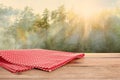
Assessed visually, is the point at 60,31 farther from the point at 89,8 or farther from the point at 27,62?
the point at 27,62

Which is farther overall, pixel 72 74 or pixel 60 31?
pixel 60 31

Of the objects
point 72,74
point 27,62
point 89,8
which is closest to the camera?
point 72,74

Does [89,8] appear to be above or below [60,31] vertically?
above

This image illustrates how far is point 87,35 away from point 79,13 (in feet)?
0.74

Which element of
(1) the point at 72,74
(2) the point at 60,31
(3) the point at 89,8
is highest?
(3) the point at 89,8

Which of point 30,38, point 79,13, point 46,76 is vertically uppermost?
point 79,13

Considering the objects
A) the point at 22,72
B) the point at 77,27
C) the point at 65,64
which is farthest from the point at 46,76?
the point at 77,27

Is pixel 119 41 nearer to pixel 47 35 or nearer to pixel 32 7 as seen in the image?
pixel 47 35

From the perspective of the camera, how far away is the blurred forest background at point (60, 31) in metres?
2.34

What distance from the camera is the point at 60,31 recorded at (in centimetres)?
237

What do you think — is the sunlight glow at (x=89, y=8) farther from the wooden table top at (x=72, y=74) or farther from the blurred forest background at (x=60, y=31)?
the wooden table top at (x=72, y=74)

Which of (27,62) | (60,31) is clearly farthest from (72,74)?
(60,31)

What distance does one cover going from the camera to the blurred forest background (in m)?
2.34

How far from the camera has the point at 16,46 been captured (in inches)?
92.4
